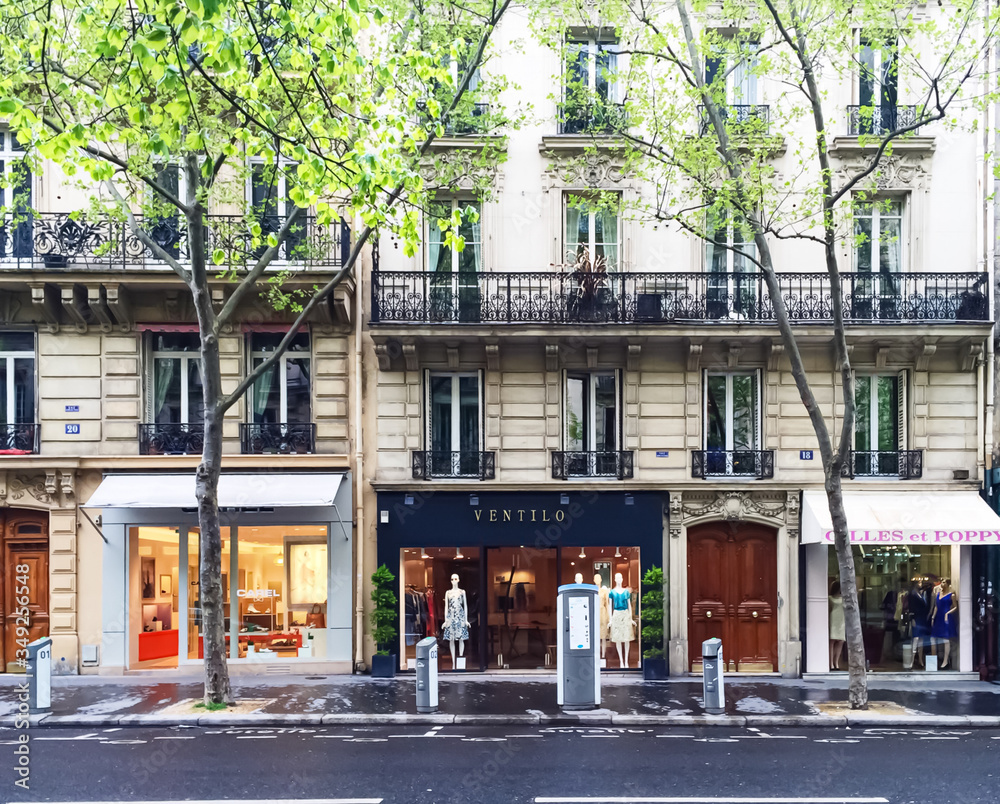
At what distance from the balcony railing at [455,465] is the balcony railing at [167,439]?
411 centimetres

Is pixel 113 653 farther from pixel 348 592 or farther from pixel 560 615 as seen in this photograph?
pixel 560 615

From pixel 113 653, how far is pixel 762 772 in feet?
39.1

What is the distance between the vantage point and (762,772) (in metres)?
9.47

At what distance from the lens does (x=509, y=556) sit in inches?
658

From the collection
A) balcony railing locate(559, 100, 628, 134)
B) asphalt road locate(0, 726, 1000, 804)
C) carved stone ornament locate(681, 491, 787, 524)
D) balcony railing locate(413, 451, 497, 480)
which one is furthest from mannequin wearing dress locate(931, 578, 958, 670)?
balcony railing locate(559, 100, 628, 134)

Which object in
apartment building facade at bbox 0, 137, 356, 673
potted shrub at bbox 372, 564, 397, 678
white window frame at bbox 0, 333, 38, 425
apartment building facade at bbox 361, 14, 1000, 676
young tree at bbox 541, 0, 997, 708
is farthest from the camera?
apartment building facade at bbox 361, 14, 1000, 676

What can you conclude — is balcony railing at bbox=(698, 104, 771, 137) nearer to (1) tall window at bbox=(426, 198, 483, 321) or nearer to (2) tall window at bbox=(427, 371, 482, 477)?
(1) tall window at bbox=(426, 198, 483, 321)

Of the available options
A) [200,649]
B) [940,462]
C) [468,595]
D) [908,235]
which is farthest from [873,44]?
[200,649]

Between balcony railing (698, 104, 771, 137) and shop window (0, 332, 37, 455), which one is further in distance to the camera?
shop window (0, 332, 37, 455)

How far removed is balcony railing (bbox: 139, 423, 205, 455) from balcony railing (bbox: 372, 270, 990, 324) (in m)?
4.13

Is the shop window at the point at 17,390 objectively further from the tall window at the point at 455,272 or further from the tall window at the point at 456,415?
the tall window at the point at 455,272

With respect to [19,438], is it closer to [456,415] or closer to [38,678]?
[38,678]

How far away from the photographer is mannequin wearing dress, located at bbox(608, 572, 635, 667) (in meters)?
16.6

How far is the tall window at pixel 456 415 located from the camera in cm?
1697
